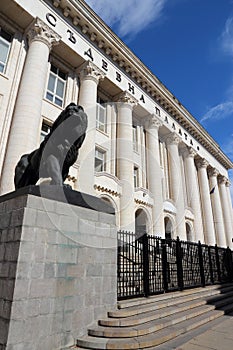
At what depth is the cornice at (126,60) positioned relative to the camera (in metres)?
15.5

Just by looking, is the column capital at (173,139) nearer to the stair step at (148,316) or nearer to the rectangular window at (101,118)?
the rectangular window at (101,118)

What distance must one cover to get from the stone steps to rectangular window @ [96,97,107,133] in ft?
43.6

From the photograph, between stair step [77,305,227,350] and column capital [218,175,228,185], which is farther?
column capital [218,175,228,185]

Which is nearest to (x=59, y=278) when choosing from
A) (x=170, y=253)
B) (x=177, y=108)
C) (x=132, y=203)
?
(x=170, y=253)

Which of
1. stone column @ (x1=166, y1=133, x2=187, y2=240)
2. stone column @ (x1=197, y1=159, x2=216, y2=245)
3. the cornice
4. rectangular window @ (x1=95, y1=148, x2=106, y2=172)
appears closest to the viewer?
the cornice

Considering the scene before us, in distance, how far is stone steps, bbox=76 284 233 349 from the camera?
3.91m

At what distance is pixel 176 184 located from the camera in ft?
72.8

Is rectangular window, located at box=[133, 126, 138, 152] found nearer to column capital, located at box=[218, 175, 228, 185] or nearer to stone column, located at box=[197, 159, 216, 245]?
stone column, located at box=[197, 159, 216, 245]

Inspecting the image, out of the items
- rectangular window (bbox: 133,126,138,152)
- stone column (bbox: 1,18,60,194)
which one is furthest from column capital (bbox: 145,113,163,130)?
stone column (bbox: 1,18,60,194)

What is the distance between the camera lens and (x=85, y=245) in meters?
4.69

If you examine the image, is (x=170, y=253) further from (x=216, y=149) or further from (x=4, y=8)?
(x=216, y=149)

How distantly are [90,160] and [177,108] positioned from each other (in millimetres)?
15414

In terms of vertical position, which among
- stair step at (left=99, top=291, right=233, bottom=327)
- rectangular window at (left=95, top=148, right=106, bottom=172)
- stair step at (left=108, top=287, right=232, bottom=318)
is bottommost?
stair step at (left=99, top=291, right=233, bottom=327)

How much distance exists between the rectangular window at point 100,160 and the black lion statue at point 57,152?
37.1 feet
